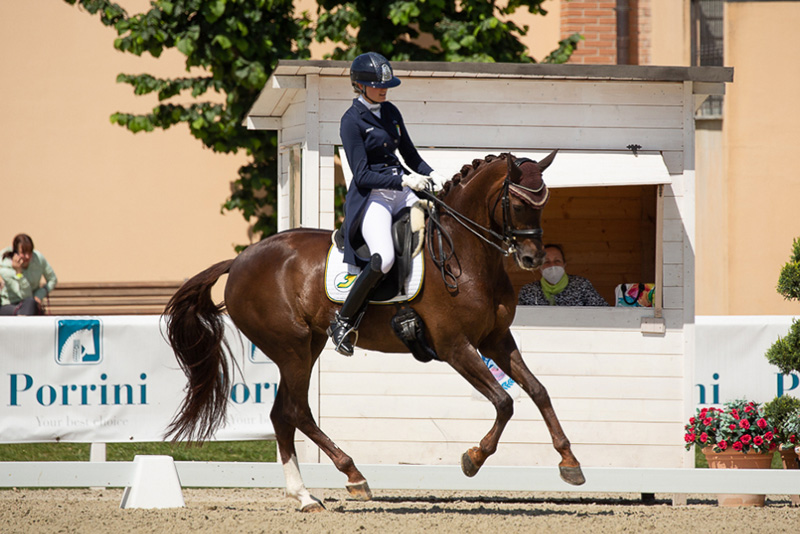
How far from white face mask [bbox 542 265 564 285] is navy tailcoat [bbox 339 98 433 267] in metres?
2.31

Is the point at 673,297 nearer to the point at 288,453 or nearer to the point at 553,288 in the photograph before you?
the point at 553,288

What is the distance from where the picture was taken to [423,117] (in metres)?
8.05

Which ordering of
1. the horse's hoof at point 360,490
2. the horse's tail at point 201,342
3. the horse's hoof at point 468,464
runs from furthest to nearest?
1. the horse's tail at point 201,342
2. the horse's hoof at point 360,490
3. the horse's hoof at point 468,464

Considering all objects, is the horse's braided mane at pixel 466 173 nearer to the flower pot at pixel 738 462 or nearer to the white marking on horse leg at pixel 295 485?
the white marking on horse leg at pixel 295 485

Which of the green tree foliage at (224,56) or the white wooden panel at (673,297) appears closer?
the white wooden panel at (673,297)

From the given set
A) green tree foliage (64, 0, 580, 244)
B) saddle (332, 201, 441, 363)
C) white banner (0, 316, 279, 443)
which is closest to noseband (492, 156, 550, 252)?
saddle (332, 201, 441, 363)

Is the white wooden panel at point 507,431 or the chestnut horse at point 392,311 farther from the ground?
the chestnut horse at point 392,311

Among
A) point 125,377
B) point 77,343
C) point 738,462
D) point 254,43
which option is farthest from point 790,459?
point 254,43

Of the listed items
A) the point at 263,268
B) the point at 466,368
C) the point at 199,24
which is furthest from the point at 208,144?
the point at 466,368

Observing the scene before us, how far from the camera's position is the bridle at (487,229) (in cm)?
586

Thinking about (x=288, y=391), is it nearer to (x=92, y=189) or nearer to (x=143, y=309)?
(x=143, y=309)

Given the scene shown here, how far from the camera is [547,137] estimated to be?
8102 millimetres

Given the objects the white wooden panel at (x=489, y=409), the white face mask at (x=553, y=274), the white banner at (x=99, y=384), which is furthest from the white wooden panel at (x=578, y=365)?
the white banner at (x=99, y=384)

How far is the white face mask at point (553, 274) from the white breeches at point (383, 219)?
233cm
